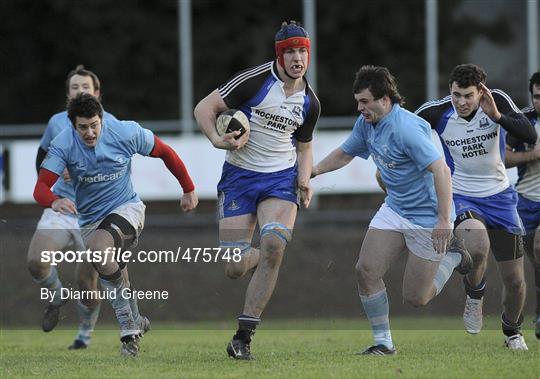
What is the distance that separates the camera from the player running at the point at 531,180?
10.1m

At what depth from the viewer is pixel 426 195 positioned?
359 inches

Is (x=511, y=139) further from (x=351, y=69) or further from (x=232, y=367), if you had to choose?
(x=351, y=69)

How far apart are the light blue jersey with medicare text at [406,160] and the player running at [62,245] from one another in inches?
92.3

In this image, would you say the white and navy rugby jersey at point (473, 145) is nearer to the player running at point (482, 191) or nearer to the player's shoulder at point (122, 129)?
the player running at point (482, 191)

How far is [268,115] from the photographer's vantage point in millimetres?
9336

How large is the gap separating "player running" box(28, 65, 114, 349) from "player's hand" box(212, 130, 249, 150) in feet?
4.52

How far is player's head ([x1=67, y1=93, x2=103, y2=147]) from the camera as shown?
930 centimetres

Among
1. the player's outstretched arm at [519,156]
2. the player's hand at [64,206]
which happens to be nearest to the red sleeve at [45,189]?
the player's hand at [64,206]

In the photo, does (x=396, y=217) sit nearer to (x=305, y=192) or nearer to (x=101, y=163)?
(x=305, y=192)

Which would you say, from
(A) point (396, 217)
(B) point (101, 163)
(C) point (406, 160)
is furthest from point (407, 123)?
(B) point (101, 163)

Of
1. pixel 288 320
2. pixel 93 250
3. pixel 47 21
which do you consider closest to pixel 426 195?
pixel 93 250

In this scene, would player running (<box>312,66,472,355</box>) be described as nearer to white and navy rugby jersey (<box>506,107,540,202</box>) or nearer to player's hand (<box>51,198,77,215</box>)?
white and navy rugby jersey (<box>506,107,540,202</box>)

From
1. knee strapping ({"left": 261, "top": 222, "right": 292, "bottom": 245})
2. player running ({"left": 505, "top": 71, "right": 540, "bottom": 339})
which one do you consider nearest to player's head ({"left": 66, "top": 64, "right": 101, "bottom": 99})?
knee strapping ({"left": 261, "top": 222, "right": 292, "bottom": 245})

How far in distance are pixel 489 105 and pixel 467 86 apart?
0.22 metres
